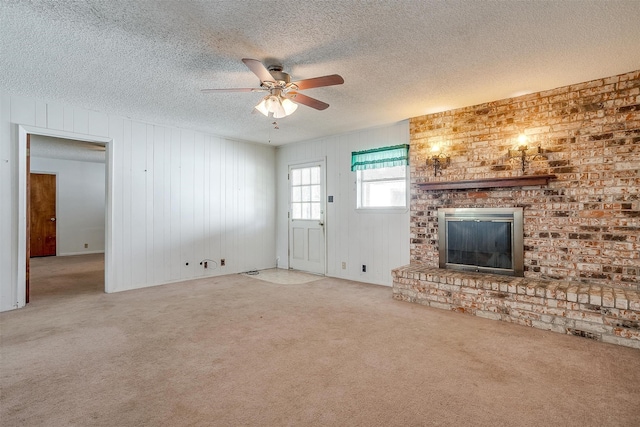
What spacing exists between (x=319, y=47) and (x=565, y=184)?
2.94 meters

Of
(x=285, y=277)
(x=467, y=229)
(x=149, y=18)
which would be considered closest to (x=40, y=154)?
(x=285, y=277)

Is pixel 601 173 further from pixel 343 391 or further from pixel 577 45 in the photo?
pixel 343 391

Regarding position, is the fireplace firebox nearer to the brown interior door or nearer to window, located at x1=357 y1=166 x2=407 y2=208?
window, located at x1=357 y1=166 x2=407 y2=208

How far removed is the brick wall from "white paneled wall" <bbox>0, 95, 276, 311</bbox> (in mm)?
3771

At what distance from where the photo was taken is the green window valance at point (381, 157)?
16.1 ft

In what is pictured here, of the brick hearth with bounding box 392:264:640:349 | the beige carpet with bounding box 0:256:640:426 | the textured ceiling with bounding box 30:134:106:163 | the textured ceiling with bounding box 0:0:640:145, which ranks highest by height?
the textured ceiling with bounding box 30:134:106:163

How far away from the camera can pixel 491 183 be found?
3.95m

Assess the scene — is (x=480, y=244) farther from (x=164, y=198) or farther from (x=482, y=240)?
(x=164, y=198)

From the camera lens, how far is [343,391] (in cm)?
214

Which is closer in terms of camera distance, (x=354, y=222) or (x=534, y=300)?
(x=534, y=300)

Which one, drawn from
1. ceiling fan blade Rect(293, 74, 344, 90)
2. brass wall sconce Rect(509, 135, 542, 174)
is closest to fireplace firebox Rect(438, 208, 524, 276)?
brass wall sconce Rect(509, 135, 542, 174)

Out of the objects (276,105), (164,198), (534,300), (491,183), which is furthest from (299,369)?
(164,198)

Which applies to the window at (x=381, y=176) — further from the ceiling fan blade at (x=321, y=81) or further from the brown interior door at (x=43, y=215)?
the brown interior door at (x=43, y=215)

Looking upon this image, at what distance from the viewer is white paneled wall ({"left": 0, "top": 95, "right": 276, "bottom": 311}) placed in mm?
3992
